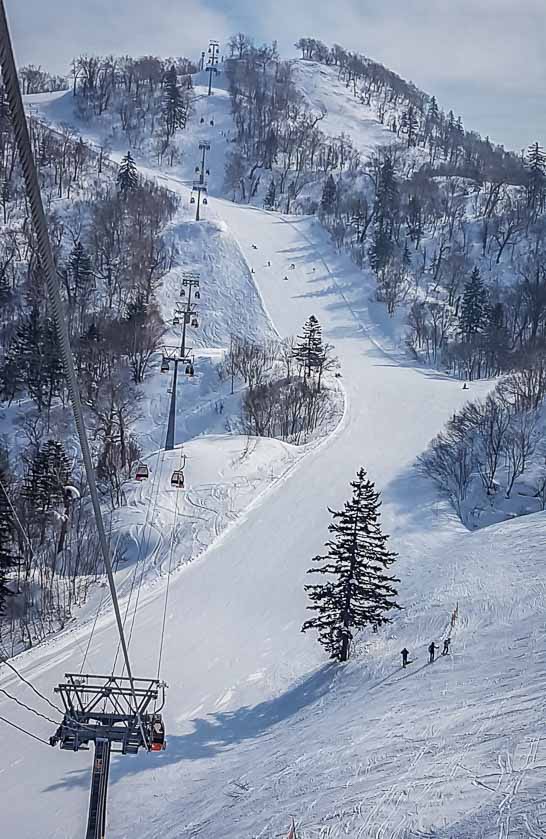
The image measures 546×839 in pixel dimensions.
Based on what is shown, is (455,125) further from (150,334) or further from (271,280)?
(150,334)

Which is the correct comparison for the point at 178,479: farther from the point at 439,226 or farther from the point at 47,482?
the point at 439,226

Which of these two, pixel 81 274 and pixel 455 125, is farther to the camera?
pixel 455 125

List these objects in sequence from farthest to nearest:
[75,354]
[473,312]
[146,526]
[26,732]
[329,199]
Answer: [329,199], [473,312], [75,354], [146,526], [26,732]

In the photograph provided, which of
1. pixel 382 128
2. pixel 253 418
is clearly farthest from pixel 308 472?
pixel 382 128

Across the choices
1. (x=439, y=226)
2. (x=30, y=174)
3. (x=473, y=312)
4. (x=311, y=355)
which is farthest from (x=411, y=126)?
(x=30, y=174)

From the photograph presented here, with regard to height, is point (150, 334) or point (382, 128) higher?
point (382, 128)

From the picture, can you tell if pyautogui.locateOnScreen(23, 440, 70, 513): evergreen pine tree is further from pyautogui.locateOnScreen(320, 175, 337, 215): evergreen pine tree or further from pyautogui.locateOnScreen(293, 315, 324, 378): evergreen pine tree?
pyautogui.locateOnScreen(320, 175, 337, 215): evergreen pine tree
